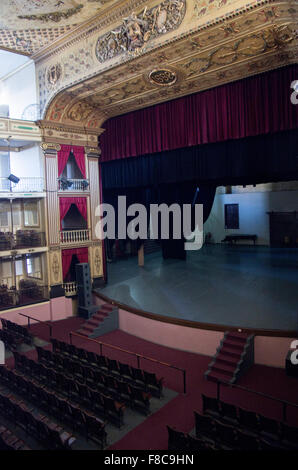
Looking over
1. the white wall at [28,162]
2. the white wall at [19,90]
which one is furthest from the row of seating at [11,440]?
the white wall at [19,90]

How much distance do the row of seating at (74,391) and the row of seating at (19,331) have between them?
6.15ft

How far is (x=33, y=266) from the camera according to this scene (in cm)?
1498

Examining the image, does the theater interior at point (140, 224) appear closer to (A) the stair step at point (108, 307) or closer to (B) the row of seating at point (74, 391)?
(B) the row of seating at point (74, 391)

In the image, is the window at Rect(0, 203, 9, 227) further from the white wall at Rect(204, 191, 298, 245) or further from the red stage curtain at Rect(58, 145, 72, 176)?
the white wall at Rect(204, 191, 298, 245)

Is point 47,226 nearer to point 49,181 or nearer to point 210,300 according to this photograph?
point 49,181

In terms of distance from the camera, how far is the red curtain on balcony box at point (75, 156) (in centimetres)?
1433

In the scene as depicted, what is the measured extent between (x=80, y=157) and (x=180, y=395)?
10101mm

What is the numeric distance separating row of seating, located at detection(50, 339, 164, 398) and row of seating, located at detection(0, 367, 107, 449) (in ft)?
4.53

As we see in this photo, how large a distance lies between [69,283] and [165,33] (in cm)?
940

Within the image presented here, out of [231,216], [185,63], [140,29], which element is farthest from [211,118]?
[231,216]

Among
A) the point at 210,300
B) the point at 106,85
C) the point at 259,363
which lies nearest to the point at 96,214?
the point at 106,85

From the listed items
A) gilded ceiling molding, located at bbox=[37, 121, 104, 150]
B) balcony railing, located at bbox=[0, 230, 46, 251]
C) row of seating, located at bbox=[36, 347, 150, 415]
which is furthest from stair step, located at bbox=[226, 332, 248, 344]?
gilded ceiling molding, located at bbox=[37, 121, 104, 150]

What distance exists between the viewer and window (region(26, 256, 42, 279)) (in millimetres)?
14869

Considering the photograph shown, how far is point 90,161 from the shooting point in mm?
15195
